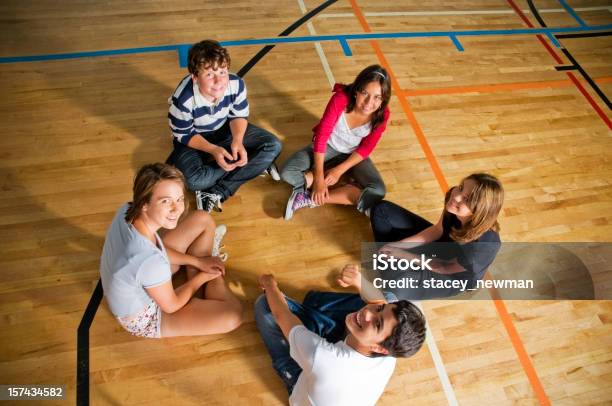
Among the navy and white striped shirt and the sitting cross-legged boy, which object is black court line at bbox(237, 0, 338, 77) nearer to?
the navy and white striped shirt

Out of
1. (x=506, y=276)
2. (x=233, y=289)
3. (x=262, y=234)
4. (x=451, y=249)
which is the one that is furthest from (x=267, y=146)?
(x=506, y=276)

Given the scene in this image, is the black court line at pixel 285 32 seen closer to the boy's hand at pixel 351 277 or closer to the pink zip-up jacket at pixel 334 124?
the pink zip-up jacket at pixel 334 124

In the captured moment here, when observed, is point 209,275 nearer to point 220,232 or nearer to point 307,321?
point 220,232

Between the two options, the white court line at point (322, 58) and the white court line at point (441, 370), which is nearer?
the white court line at point (441, 370)

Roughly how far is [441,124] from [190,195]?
2207 millimetres

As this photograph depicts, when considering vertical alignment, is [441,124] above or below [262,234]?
above

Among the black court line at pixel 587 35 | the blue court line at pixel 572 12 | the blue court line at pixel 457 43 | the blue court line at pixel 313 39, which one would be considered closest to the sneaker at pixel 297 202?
the blue court line at pixel 313 39

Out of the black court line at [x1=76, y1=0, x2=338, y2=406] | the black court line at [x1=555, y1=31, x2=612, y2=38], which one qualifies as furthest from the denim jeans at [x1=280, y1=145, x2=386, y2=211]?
the black court line at [x1=555, y1=31, x2=612, y2=38]

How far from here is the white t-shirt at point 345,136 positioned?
292cm

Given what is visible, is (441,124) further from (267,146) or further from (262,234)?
(262,234)

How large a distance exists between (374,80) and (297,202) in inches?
37.8

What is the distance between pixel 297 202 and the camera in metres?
2.99

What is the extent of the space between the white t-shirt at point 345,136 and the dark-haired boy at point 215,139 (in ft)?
1.31

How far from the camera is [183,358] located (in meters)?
2.39
